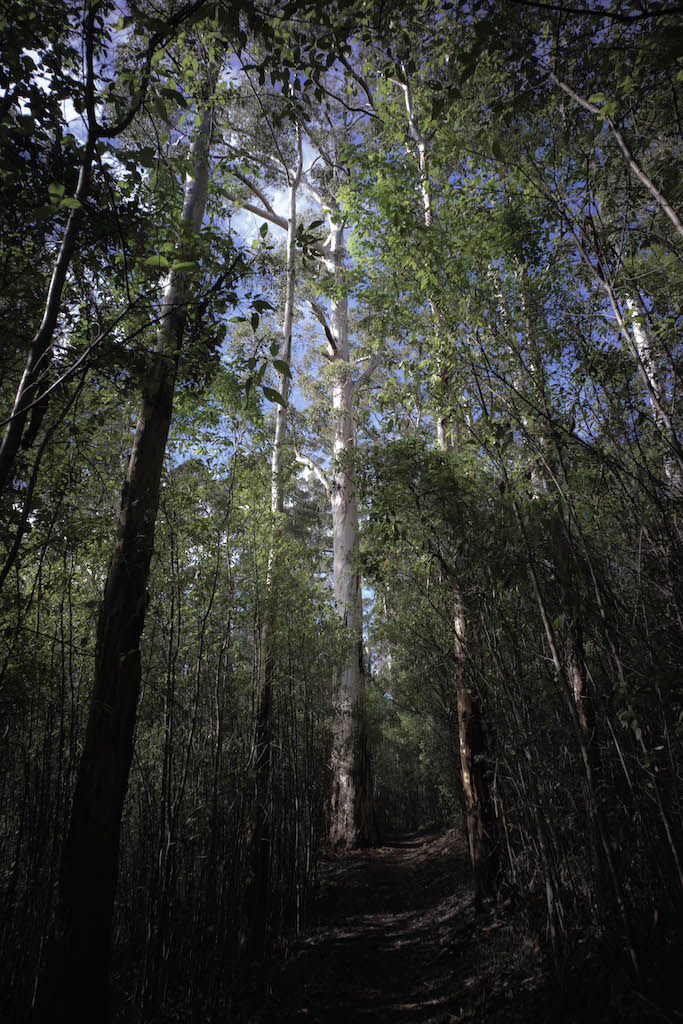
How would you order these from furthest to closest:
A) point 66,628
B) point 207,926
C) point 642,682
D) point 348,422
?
point 348,422 < point 66,628 < point 207,926 < point 642,682

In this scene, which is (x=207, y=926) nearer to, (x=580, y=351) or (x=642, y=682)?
(x=642, y=682)

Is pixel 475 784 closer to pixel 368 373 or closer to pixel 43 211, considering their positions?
pixel 43 211

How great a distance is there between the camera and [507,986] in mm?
2760

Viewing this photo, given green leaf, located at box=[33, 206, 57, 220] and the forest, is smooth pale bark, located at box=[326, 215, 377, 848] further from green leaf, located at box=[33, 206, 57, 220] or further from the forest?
green leaf, located at box=[33, 206, 57, 220]

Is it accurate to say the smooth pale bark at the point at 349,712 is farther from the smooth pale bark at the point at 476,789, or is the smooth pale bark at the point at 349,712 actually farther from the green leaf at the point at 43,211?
the green leaf at the point at 43,211

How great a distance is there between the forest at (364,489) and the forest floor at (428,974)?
1.7 inches

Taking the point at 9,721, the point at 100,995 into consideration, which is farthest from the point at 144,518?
the point at 100,995

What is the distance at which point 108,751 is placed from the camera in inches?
92.8

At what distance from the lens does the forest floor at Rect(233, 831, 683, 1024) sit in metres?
2.33

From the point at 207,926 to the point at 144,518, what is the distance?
286cm

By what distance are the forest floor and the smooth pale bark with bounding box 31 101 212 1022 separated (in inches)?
61.1

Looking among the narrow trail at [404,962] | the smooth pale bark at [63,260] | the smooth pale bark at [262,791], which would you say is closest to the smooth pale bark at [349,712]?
the narrow trail at [404,962]

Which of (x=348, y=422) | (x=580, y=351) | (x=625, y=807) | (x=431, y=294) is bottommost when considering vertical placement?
(x=625, y=807)

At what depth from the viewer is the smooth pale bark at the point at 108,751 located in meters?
2.07
